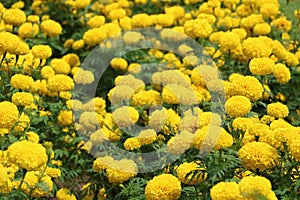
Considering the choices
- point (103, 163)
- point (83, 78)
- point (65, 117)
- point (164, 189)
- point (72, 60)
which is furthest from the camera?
point (72, 60)

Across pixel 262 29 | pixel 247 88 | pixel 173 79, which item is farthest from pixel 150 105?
pixel 262 29

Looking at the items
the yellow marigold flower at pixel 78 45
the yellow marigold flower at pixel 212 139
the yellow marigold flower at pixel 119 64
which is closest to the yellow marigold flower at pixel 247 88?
the yellow marigold flower at pixel 212 139

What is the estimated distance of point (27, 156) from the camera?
266cm

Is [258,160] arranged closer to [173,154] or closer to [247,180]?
[247,180]

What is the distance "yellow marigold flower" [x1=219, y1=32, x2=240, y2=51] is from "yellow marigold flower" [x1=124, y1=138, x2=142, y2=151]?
1.33 meters

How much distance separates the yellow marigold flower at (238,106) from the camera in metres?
3.29

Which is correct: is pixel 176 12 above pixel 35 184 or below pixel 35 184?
below

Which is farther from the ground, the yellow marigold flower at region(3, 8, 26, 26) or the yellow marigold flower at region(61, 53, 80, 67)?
the yellow marigold flower at region(3, 8, 26, 26)

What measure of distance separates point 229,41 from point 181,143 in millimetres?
1514

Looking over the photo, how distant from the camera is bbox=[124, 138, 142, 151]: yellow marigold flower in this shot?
356 cm

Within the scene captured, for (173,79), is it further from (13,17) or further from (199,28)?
(13,17)

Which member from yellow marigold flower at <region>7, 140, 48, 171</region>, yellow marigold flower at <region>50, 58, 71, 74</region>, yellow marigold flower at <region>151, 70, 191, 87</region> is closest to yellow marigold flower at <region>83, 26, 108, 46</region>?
yellow marigold flower at <region>50, 58, 71, 74</region>

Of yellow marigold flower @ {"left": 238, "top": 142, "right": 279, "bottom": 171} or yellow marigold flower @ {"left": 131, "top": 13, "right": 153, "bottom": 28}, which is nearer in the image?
yellow marigold flower @ {"left": 238, "top": 142, "right": 279, "bottom": 171}

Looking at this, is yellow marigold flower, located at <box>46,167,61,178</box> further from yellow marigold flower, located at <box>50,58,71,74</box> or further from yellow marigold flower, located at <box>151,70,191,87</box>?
yellow marigold flower, located at <box>50,58,71,74</box>
